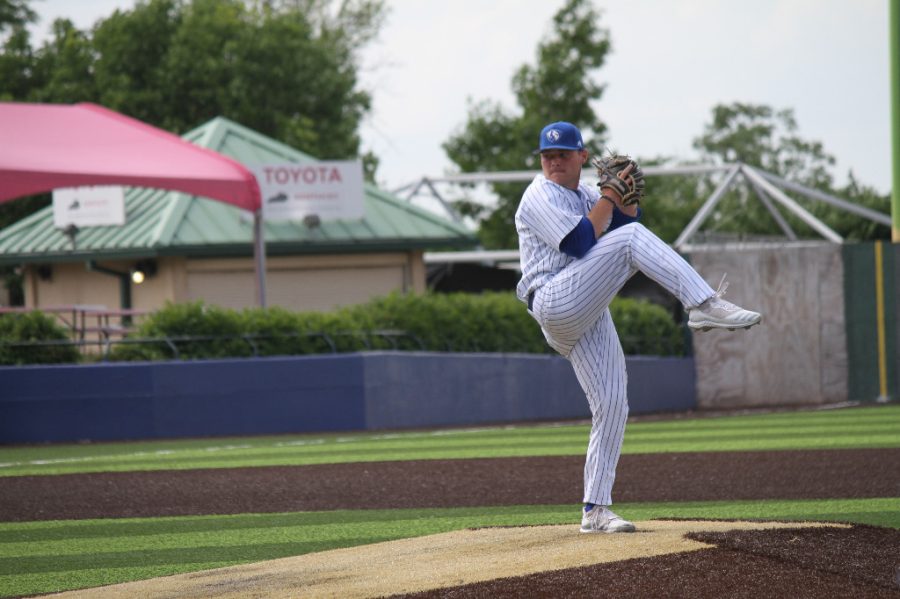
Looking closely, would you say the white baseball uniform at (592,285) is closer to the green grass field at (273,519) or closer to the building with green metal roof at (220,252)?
the green grass field at (273,519)

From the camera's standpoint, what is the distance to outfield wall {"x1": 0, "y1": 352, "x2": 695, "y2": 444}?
53.9 ft

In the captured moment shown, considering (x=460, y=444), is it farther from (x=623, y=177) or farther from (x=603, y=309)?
(x=623, y=177)

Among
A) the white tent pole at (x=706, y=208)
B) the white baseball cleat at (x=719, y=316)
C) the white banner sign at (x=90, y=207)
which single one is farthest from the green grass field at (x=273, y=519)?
the white tent pole at (x=706, y=208)

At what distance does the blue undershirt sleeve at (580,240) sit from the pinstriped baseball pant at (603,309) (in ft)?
0.11

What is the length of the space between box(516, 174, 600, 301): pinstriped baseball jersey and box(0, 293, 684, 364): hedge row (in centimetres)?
1129

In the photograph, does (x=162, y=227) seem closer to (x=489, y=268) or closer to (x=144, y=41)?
(x=489, y=268)

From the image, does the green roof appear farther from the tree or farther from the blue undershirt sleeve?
the blue undershirt sleeve

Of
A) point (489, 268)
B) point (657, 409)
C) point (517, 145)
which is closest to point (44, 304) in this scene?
point (489, 268)

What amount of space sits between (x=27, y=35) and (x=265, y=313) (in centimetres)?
2455

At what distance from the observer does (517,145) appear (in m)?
38.4

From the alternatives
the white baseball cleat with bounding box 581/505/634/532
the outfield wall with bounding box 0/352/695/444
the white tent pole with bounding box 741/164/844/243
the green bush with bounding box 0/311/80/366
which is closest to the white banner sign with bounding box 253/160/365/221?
the outfield wall with bounding box 0/352/695/444

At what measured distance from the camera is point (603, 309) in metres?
6.23

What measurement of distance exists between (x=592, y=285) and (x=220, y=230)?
1932cm

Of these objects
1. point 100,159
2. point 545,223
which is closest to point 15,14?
point 100,159
